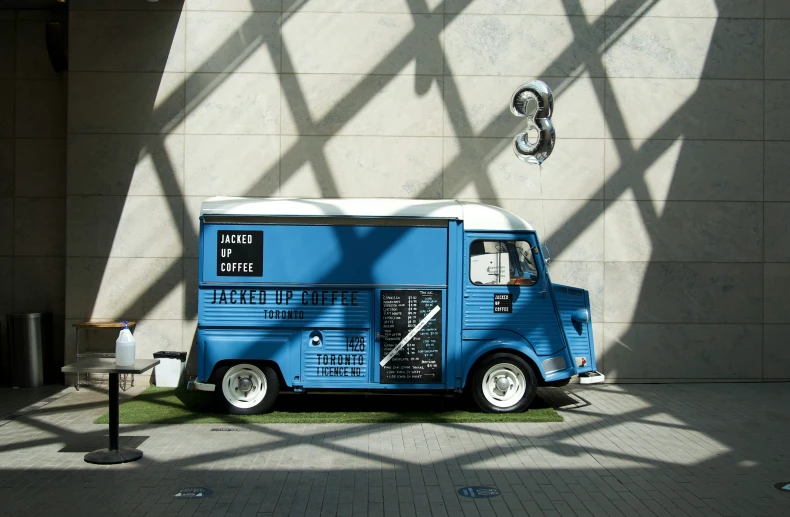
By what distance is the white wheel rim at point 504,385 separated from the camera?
31.1 ft

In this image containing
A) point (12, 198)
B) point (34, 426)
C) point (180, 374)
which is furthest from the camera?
point (12, 198)

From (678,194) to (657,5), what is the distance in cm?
283

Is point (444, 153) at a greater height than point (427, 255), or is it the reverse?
point (444, 153)

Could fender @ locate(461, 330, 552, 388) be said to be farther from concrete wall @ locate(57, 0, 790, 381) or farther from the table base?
the table base

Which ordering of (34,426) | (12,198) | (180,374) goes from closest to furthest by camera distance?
(34,426), (180,374), (12,198)

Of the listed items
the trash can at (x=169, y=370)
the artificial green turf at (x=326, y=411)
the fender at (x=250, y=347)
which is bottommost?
the artificial green turf at (x=326, y=411)

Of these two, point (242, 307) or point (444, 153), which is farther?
point (444, 153)

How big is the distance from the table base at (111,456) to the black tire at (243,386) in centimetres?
185

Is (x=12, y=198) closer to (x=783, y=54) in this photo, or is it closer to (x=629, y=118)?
(x=629, y=118)

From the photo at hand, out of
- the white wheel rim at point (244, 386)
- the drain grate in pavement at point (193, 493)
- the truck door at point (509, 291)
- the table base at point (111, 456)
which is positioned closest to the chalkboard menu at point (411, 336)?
the truck door at point (509, 291)

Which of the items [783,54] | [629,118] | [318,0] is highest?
[318,0]

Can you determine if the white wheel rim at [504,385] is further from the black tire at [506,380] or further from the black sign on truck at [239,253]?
the black sign on truck at [239,253]

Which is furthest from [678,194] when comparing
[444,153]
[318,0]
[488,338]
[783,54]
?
[318,0]

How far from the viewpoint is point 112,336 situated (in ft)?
38.3
